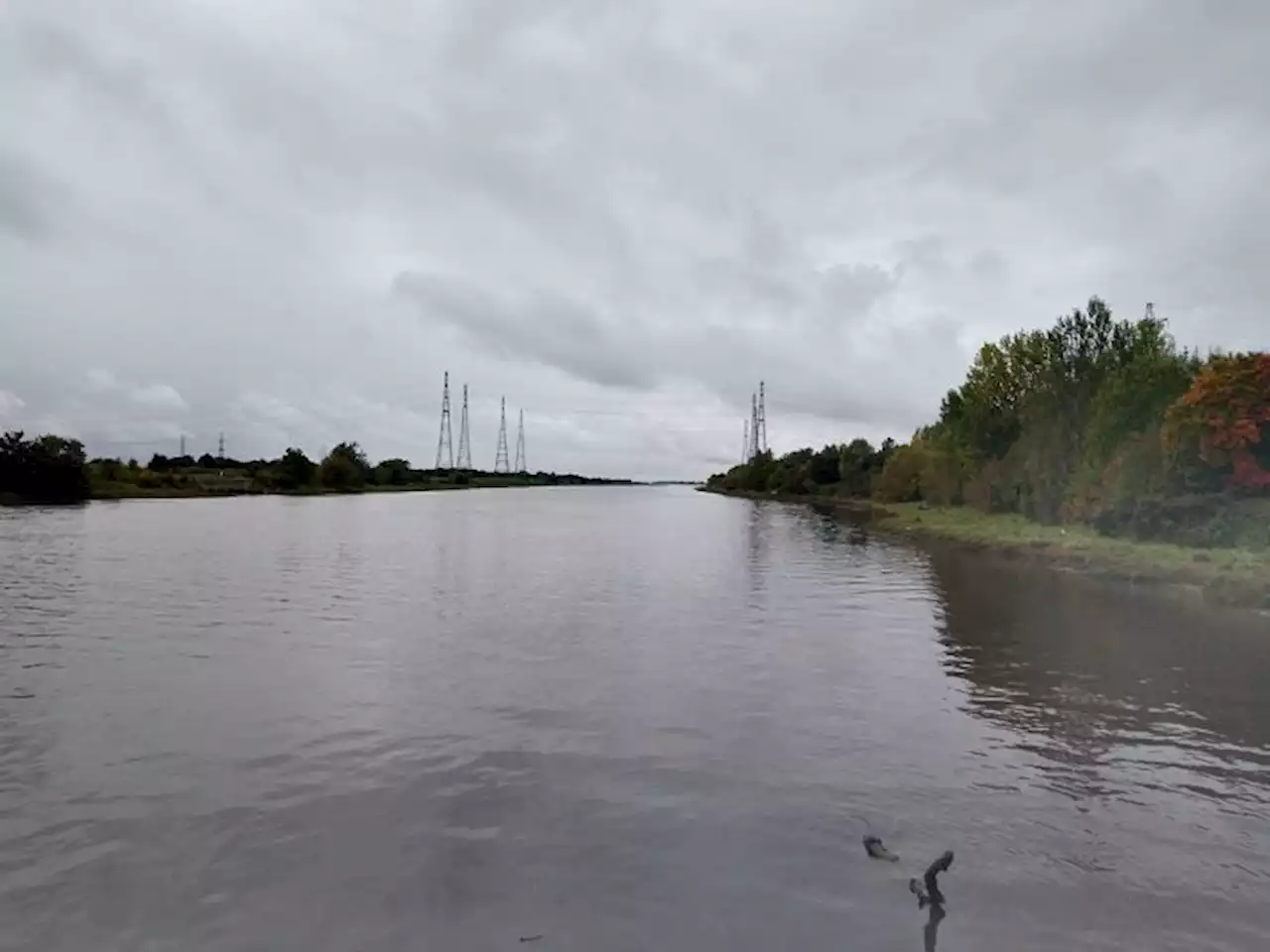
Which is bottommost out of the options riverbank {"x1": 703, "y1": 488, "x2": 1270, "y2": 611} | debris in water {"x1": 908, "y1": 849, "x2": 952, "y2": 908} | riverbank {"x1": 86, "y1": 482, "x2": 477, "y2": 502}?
debris in water {"x1": 908, "y1": 849, "x2": 952, "y2": 908}

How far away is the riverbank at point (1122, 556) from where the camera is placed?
101 feet

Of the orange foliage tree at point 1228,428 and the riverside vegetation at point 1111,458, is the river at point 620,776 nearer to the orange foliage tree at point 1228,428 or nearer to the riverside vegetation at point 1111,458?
the riverside vegetation at point 1111,458

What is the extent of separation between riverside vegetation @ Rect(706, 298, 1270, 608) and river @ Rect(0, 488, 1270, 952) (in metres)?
13.3

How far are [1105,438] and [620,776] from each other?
47317 millimetres

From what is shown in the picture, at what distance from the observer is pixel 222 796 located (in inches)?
464

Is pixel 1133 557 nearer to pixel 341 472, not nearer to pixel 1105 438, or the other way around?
pixel 1105 438

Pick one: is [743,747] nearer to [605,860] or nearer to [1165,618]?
[605,860]

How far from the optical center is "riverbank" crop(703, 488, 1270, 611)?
30.7m

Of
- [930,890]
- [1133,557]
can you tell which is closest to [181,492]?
[1133,557]

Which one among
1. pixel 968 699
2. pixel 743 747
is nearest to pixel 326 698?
pixel 743 747

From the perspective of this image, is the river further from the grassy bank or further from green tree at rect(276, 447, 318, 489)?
green tree at rect(276, 447, 318, 489)

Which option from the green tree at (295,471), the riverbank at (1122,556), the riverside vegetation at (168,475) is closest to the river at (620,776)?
the riverbank at (1122,556)

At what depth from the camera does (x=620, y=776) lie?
12672 mm

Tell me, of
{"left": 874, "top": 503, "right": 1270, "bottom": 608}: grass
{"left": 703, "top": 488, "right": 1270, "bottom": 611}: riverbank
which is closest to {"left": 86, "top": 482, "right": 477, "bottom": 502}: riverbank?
{"left": 703, "top": 488, "right": 1270, "bottom": 611}: riverbank
